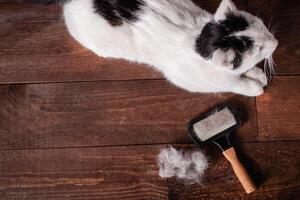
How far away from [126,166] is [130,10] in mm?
518

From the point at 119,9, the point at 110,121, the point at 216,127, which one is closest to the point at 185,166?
the point at 216,127

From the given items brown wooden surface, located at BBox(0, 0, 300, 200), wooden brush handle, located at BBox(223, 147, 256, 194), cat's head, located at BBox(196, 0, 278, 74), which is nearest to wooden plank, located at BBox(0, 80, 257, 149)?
brown wooden surface, located at BBox(0, 0, 300, 200)

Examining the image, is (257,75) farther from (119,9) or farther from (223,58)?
(119,9)

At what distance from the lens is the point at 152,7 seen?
3.90 feet

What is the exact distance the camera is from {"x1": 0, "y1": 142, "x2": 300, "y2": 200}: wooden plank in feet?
4.47

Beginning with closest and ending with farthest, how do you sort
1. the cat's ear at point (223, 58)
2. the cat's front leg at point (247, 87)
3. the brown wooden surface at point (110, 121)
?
the cat's ear at point (223, 58) < the cat's front leg at point (247, 87) < the brown wooden surface at point (110, 121)

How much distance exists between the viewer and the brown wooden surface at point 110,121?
4.50ft

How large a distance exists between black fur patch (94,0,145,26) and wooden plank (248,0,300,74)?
1.52 feet

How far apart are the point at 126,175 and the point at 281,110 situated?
1.85 ft

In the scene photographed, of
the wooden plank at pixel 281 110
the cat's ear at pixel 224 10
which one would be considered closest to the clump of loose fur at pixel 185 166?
the wooden plank at pixel 281 110

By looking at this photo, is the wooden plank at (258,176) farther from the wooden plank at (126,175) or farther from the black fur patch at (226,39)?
the black fur patch at (226,39)

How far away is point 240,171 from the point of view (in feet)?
4.30

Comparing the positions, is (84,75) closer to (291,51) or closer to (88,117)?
(88,117)

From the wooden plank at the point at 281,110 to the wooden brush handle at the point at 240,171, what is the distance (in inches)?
5.3
